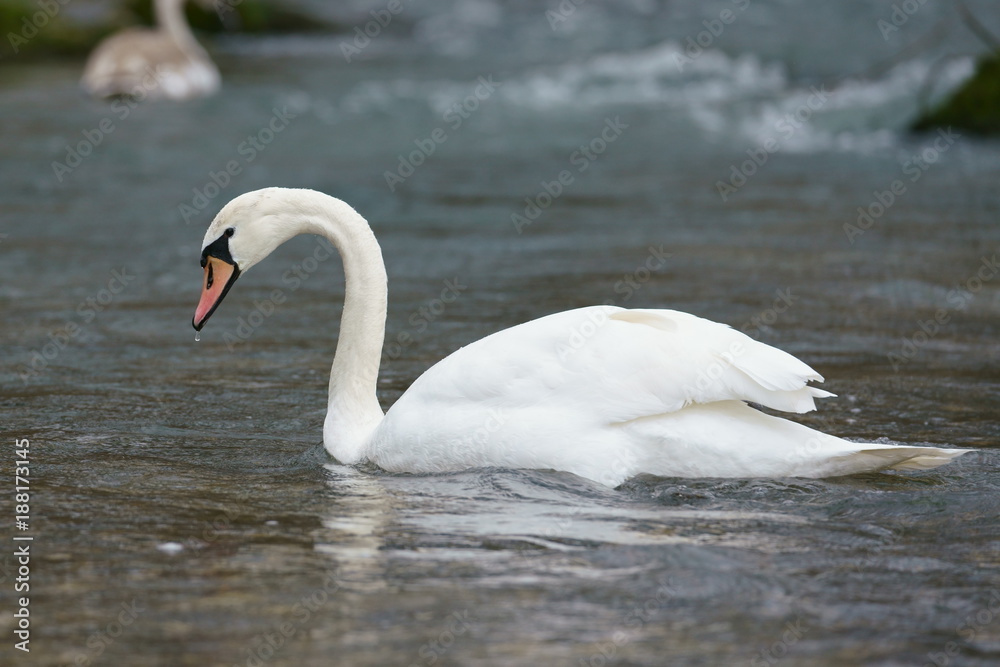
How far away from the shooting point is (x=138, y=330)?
28.3 ft

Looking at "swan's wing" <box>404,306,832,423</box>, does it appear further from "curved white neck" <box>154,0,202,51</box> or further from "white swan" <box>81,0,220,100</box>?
"curved white neck" <box>154,0,202,51</box>

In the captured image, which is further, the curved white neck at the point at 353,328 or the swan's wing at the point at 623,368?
the curved white neck at the point at 353,328

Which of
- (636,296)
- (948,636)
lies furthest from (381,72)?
(948,636)
